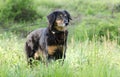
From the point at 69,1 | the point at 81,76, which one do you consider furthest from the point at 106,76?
the point at 69,1

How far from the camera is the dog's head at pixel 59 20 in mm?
10566

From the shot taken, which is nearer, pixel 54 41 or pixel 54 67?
pixel 54 67

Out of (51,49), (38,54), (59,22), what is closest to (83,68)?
(51,49)

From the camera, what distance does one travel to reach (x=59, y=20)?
Answer: 419 inches

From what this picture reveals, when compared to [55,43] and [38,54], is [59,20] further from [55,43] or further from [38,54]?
[38,54]

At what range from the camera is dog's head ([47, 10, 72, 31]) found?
34.7 feet

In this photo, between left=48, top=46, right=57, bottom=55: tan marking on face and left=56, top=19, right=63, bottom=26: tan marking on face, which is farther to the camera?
left=56, top=19, right=63, bottom=26: tan marking on face

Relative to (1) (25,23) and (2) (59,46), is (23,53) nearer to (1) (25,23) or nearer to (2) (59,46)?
(2) (59,46)

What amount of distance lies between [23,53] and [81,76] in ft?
13.2

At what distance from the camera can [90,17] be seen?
32.5 m

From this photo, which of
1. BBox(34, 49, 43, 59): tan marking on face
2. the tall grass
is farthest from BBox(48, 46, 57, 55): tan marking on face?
the tall grass

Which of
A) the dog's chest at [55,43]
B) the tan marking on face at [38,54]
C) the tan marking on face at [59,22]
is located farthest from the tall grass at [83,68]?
the tan marking on face at [38,54]

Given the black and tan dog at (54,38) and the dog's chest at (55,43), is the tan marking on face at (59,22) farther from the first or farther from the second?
the dog's chest at (55,43)

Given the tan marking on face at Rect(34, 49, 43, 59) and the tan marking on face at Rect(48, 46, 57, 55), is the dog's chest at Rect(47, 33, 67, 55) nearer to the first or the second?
the tan marking on face at Rect(48, 46, 57, 55)
